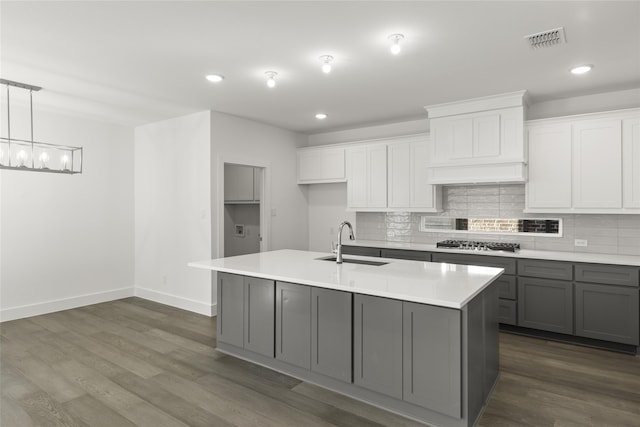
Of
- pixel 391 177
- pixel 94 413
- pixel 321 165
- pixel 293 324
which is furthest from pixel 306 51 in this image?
pixel 94 413

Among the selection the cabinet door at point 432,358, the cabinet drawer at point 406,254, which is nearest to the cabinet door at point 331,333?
the cabinet door at point 432,358

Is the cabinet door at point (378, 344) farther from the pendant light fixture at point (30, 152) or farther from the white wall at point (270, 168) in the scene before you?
the pendant light fixture at point (30, 152)

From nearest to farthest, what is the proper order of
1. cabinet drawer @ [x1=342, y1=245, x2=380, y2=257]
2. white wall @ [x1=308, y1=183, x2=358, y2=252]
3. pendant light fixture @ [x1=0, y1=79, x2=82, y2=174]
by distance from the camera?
1. pendant light fixture @ [x1=0, y1=79, x2=82, y2=174]
2. cabinet drawer @ [x1=342, y1=245, x2=380, y2=257]
3. white wall @ [x1=308, y1=183, x2=358, y2=252]

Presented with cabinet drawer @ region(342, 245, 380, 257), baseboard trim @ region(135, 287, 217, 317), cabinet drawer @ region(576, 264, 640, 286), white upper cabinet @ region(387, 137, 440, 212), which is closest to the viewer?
cabinet drawer @ region(576, 264, 640, 286)

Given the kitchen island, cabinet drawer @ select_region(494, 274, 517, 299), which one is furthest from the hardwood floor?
cabinet drawer @ select_region(494, 274, 517, 299)

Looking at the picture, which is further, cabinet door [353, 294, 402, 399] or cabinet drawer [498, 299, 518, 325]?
cabinet drawer [498, 299, 518, 325]

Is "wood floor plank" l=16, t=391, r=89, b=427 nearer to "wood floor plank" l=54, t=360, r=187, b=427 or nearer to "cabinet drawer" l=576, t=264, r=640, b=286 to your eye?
"wood floor plank" l=54, t=360, r=187, b=427

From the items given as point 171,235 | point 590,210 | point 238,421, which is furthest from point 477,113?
point 171,235

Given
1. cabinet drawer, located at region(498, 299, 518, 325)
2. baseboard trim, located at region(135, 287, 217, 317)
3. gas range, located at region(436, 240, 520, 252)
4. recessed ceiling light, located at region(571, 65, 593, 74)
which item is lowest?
baseboard trim, located at region(135, 287, 217, 317)

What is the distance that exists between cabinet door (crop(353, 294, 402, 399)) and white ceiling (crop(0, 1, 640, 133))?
6.31 feet

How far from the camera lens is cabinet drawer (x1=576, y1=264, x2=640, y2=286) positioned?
3.46 metres

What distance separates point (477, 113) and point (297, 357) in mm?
3307

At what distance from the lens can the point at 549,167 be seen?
160 inches

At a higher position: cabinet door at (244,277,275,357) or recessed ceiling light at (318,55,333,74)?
recessed ceiling light at (318,55,333,74)
